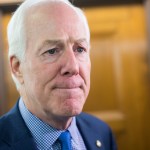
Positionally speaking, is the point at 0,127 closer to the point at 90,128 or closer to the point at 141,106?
the point at 90,128

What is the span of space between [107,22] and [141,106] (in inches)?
26.3


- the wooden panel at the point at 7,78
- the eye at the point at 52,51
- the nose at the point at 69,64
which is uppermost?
the eye at the point at 52,51

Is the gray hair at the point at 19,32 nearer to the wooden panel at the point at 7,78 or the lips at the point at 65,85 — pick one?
the lips at the point at 65,85

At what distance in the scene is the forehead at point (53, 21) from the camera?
105 cm

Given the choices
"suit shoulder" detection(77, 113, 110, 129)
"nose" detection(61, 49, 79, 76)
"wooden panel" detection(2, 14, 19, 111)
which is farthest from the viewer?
"wooden panel" detection(2, 14, 19, 111)

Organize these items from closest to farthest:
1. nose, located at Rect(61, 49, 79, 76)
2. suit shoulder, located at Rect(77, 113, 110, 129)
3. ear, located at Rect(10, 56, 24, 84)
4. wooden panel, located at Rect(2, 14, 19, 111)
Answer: nose, located at Rect(61, 49, 79, 76)
ear, located at Rect(10, 56, 24, 84)
suit shoulder, located at Rect(77, 113, 110, 129)
wooden panel, located at Rect(2, 14, 19, 111)

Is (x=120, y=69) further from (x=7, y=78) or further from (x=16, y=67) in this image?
(x=16, y=67)

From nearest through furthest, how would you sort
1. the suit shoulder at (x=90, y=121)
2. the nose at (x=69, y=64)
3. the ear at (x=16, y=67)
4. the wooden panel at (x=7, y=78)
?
the nose at (x=69, y=64), the ear at (x=16, y=67), the suit shoulder at (x=90, y=121), the wooden panel at (x=7, y=78)

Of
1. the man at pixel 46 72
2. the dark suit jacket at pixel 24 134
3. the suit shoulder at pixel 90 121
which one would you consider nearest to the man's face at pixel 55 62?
the man at pixel 46 72

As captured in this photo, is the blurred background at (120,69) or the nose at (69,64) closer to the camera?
the nose at (69,64)

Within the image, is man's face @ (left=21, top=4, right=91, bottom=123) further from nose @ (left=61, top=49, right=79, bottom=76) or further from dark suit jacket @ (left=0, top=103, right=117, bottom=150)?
dark suit jacket @ (left=0, top=103, right=117, bottom=150)

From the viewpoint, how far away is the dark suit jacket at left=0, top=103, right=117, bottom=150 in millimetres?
1077

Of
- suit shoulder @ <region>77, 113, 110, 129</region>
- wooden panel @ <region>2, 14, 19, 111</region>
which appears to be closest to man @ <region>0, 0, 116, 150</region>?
suit shoulder @ <region>77, 113, 110, 129</region>

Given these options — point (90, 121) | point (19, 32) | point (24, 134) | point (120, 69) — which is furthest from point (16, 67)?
point (120, 69)
